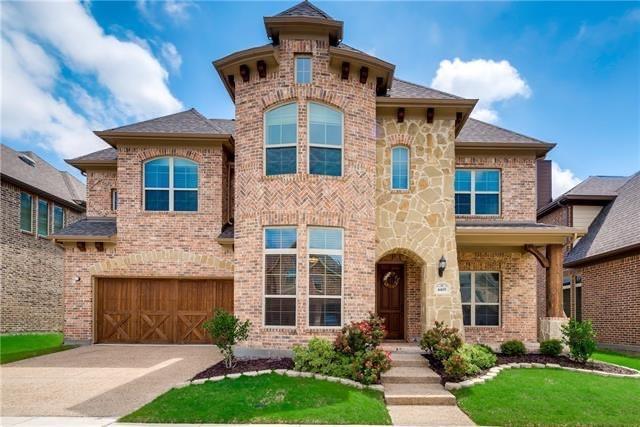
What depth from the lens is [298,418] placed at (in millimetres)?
6367

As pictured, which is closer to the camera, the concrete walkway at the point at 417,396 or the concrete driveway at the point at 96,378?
the concrete walkway at the point at 417,396

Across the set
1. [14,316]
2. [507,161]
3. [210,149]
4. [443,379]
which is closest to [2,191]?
[14,316]

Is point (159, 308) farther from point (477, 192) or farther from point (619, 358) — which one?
point (619, 358)

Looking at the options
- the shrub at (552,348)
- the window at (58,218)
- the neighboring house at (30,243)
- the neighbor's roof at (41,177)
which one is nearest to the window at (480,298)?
the shrub at (552,348)

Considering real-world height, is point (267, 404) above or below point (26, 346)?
above

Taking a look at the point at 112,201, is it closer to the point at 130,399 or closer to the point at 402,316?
the point at 130,399

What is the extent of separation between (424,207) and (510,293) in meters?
4.59

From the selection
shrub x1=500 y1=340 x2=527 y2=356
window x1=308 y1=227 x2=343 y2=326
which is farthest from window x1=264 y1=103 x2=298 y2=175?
shrub x1=500 y1=340 x2=527 y2=356

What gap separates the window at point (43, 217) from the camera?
1920 cm

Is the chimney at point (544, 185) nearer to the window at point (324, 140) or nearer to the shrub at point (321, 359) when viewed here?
the window at point (324, 140)

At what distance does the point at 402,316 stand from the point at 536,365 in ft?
12.3

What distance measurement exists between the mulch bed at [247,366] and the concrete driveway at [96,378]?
0.39m

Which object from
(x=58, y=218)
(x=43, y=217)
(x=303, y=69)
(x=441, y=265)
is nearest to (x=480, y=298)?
(x=441, y=265)

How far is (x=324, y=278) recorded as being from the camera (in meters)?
9.82
